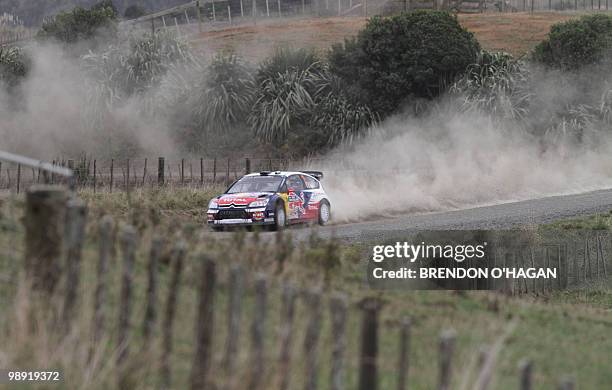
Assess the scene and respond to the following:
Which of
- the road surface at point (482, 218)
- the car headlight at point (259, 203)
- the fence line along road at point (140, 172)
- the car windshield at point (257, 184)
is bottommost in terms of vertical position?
the road surface at point (482, 218)

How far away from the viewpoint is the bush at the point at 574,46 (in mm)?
54875

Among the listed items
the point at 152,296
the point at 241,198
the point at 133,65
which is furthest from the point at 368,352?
the point at 133,65

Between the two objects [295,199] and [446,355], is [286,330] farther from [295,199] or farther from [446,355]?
[295,199]

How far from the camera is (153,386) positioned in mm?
8125

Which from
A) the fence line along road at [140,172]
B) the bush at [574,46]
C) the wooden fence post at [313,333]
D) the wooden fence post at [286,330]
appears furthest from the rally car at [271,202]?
the bush at [574,46]

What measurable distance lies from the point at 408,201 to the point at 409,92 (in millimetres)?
19069

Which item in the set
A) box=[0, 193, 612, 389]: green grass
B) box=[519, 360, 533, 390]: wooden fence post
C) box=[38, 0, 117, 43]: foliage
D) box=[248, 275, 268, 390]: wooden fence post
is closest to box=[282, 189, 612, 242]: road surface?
box=[0, 193, 612, 389]: green grass

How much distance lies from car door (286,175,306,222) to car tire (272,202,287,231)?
9.2 inches

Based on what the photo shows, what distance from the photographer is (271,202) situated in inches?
978

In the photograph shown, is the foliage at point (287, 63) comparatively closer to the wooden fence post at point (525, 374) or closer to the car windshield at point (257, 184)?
the car windshield at point (257, 184)

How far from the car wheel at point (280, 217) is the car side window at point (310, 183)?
5.55ft

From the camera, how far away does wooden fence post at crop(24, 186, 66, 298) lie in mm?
8398

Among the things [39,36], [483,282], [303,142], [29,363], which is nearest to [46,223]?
[29,363]
